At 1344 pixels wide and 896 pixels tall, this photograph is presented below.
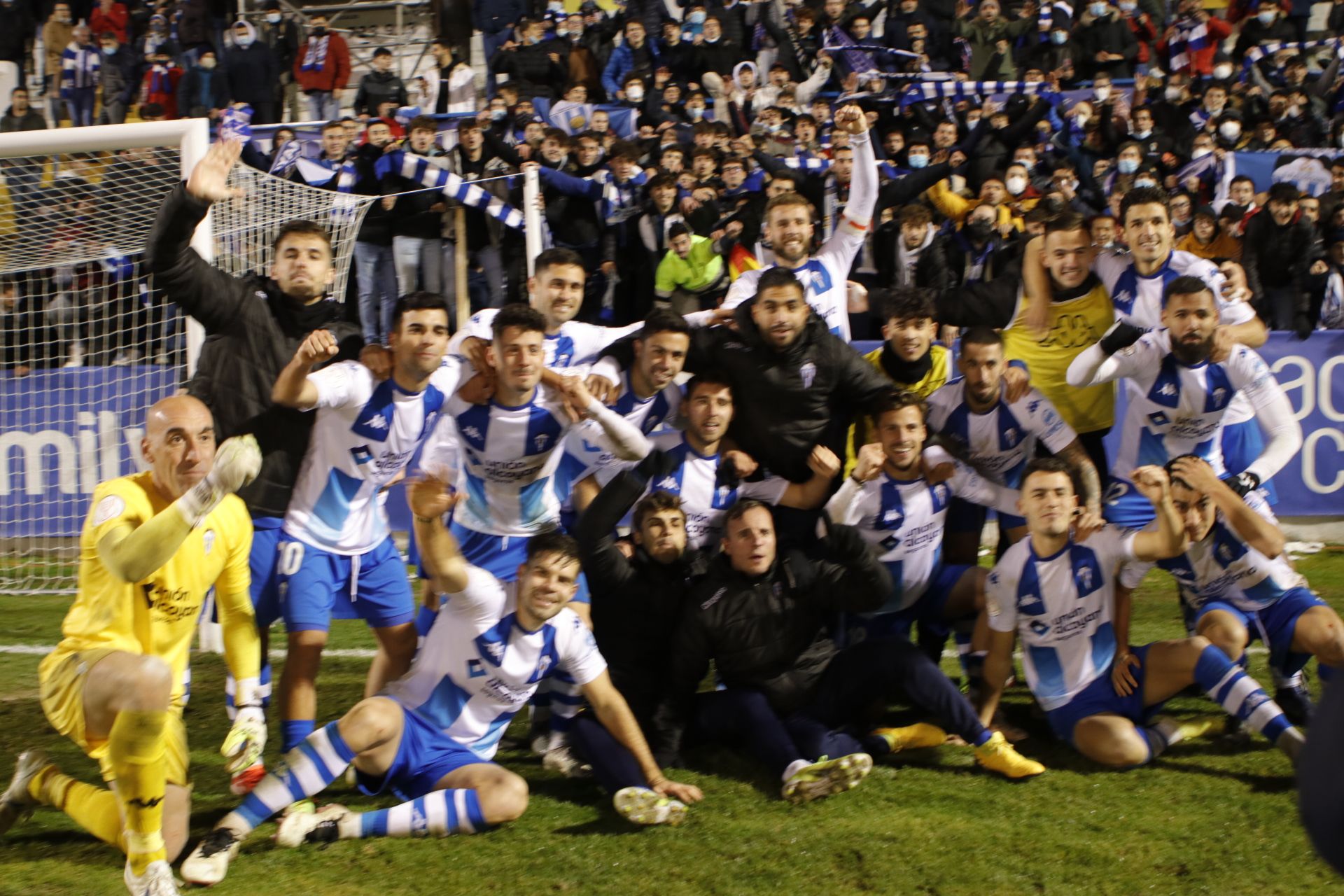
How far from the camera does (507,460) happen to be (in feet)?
17.4

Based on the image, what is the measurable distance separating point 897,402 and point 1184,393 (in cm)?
143

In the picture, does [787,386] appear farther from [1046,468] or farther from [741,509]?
[1046,468]

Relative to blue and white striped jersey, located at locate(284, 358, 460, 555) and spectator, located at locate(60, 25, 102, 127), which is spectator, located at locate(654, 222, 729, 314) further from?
spectator, located at locate(60, 25, 102, 127)

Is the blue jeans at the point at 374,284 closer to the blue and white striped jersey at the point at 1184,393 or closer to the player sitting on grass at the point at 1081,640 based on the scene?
the blue and white striped jersey at the point at 1184,393

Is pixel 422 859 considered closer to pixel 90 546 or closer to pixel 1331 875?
pixel 90 546

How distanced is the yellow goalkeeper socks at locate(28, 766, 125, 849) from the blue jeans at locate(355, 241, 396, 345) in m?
6.72

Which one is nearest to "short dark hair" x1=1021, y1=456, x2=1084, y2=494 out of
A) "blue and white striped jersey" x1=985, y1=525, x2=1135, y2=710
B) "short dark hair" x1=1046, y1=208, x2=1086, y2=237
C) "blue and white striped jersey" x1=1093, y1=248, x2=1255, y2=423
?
"blue and white striped jersey" x1=985, y1=525, x2=1135, y2=710

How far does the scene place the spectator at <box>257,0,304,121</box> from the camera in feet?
50.1

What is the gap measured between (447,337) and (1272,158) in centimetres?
889

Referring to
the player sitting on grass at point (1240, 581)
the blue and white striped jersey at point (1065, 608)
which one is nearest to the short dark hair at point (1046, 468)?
the blue and white striped jersey at point (1065, 608)

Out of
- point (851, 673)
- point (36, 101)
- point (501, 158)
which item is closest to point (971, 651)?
point (851, 673)

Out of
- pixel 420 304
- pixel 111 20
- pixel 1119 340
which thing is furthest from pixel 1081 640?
pixel 111 20

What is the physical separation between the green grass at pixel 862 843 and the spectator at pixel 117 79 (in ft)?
41.1

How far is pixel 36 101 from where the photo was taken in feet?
53.8
